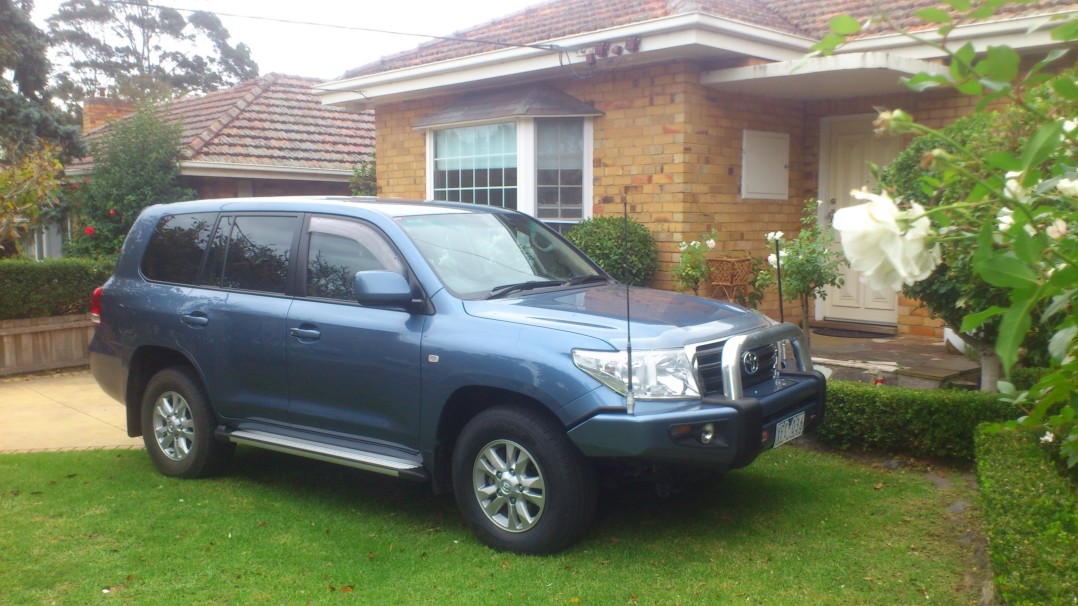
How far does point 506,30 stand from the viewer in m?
12.0

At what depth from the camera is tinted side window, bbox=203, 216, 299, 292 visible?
6109 mm

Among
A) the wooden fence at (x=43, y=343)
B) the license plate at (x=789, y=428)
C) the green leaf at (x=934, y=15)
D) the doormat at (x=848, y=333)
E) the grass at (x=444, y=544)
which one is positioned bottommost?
the grass at (x=444, y=544)

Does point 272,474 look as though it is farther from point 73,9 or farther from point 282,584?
point 73,9

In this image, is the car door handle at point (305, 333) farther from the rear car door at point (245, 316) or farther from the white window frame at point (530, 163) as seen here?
the white window frame at point (530, 163)

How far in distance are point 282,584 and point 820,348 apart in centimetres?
607

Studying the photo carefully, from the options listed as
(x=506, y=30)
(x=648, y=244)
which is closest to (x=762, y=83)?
(x=648, y=244)

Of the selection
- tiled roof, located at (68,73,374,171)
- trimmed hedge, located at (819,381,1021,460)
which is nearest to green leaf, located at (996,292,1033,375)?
trimmed hedge, located at (819,381,1021,460)

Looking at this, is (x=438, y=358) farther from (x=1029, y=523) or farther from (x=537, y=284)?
(x=1029, y=523)

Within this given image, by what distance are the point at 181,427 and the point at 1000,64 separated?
18.8 ft

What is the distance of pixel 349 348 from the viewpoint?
5.53 metres

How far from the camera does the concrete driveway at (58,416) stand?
7.96 m

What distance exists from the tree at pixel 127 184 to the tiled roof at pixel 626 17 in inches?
139

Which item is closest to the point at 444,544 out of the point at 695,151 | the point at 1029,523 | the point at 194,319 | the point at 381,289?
the point at 381,289

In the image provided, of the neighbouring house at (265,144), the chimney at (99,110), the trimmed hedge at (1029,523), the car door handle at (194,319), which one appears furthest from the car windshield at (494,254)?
the chimney at (99,110)
